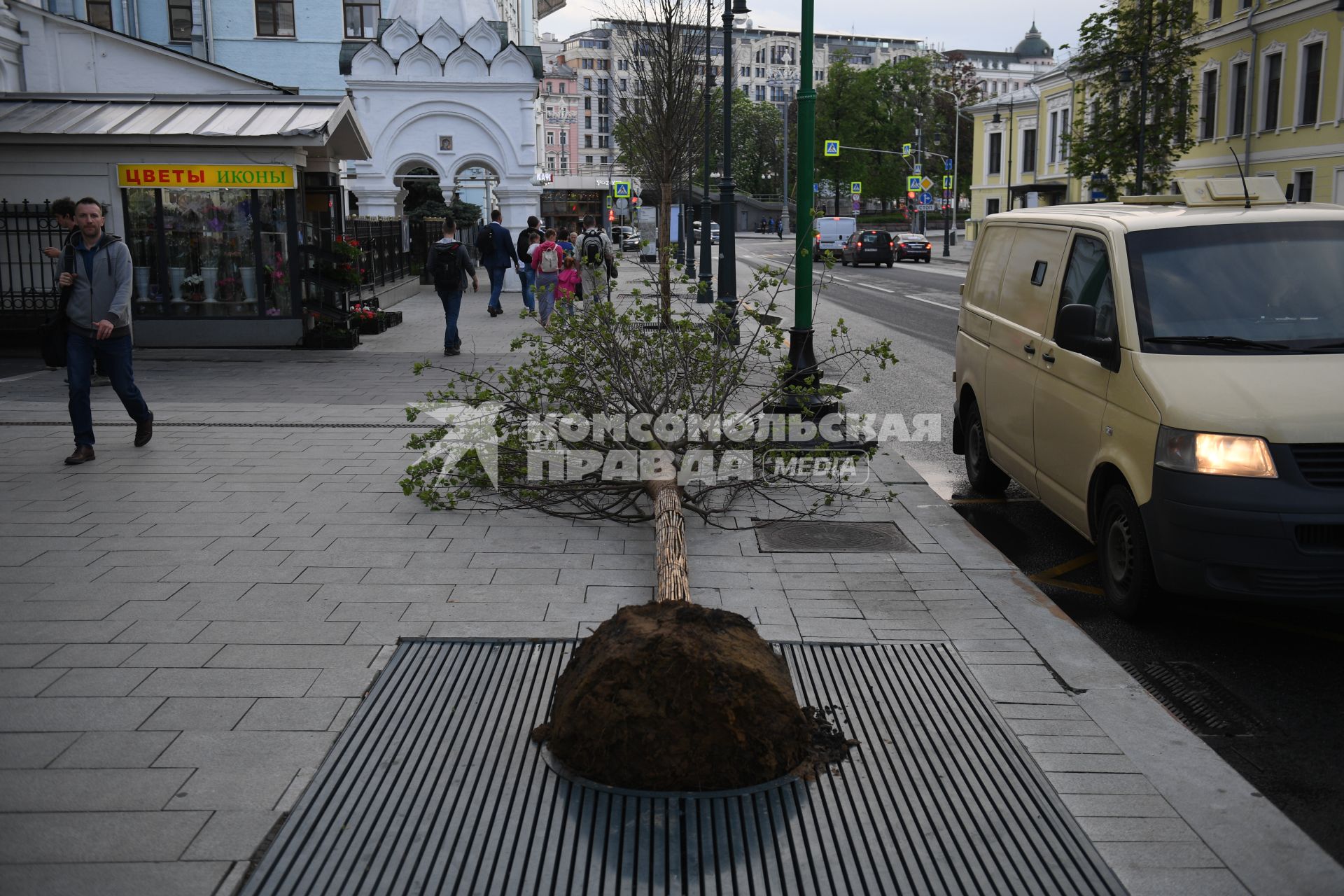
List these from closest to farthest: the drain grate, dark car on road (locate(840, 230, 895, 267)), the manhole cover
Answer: the drain grate → the manhole cover → dark car on road (locate(840, 230, 895, 267))

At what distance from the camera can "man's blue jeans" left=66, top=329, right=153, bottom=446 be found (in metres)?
9.11

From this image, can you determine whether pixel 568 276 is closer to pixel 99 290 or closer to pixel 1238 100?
pixel 99 290

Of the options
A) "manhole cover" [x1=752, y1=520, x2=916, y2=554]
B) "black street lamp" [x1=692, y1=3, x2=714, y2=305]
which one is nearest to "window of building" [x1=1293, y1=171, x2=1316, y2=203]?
"black street lamp" [x1=692, y1=3, x2=714, y2=305]

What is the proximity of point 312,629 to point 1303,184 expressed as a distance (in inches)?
1638

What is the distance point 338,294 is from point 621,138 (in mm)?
30345

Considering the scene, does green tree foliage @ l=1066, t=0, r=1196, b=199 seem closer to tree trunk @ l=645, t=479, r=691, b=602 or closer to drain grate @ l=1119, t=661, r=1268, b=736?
tree trunk @ l=645, t=479, r=691, b=602

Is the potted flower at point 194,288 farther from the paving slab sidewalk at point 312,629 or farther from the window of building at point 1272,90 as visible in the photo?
the window of building at point 1272,90

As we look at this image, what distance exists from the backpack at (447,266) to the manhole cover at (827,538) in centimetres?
1005

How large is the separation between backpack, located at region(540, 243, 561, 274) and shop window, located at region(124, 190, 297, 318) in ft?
12.7

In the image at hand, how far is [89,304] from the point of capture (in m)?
9.14

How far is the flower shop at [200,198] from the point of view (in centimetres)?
1656

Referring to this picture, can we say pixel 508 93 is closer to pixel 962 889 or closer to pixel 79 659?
pixel 79 659

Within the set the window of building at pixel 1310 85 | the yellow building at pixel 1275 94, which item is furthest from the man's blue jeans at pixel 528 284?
the window of building at pixel 1310 85

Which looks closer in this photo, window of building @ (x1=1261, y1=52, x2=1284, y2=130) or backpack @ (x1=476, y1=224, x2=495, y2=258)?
backpack @ (x1=476, y1=224, x2=495, y2=258)
